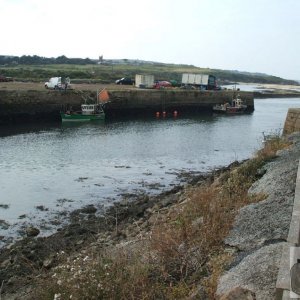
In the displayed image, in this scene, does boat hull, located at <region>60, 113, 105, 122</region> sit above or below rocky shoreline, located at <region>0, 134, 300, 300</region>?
below

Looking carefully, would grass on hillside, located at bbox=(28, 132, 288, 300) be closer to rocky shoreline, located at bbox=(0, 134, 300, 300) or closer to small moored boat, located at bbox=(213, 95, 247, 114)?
rocky shoreline, located at bbox=(0, 134, 300, 300)

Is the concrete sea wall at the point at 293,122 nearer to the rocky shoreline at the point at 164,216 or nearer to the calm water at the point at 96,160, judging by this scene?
the calm water at the point at 96,160

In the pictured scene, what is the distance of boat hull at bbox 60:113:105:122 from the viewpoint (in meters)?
43.6

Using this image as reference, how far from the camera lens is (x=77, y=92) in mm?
48938

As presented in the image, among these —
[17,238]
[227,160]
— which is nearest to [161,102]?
[227,160]

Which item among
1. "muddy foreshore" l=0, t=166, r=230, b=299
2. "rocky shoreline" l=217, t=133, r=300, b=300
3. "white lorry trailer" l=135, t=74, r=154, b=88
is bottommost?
"muddy foreshore" l=0, t=166, r=230, b=299

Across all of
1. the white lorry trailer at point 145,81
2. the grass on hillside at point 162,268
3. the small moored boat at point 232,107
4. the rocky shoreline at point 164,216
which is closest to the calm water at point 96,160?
the rocky shoreline at point 164,216

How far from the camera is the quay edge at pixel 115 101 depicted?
1673 inches

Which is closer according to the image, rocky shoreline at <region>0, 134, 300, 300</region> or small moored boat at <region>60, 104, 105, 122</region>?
rocky shoreline at <region>0, 134, 300, 300</region>

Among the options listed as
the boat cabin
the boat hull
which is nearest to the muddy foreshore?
the boat hull

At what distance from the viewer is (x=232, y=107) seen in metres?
60.9

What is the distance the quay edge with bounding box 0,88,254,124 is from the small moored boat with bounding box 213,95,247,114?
59.1 inches

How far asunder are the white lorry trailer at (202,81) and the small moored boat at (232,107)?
8.63 metres

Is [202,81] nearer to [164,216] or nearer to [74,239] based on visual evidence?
[74,239]
